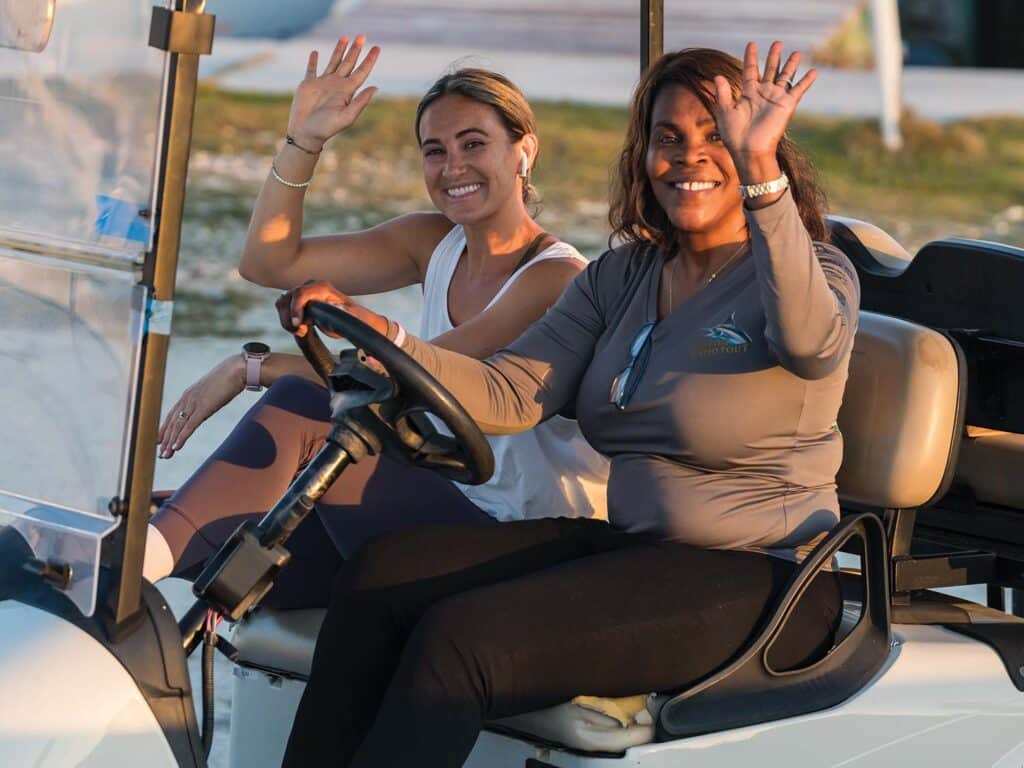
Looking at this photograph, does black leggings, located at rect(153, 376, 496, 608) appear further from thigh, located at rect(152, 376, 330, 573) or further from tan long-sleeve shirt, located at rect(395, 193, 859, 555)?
tan long-sleeve shirt, located at rect(395, 193, 859, 555)

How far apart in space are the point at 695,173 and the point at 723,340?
232 millimetres

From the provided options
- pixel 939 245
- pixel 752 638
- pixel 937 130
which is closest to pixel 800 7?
pixel 937 130

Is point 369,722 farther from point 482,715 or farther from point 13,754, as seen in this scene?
point 13,754

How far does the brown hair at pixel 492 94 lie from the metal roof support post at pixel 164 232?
976 mm

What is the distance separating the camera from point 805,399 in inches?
78.1

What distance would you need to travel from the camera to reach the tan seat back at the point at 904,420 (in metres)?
2.15

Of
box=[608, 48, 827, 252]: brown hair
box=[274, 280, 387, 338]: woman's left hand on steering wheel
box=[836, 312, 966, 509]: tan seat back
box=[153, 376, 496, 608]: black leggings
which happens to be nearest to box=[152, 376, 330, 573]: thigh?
box=[153, 376, 496, 608]: black leggings

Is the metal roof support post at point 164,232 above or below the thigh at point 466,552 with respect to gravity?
above

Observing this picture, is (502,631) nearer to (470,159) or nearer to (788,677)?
(788,677)

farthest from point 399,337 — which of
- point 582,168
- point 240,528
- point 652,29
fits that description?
point 582,168

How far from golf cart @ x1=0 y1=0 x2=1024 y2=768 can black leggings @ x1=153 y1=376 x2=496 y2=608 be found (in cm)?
7

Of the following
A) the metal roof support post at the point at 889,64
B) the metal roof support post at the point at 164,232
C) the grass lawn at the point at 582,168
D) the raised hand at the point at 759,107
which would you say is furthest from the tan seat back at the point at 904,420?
the metal roof support post at the point at 889,64

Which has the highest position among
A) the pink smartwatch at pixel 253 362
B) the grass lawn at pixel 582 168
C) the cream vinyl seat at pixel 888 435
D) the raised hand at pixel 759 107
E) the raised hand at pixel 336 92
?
the raised hand at pixel 759 107

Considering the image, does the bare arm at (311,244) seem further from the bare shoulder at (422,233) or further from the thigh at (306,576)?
the thigh at (306,576)
